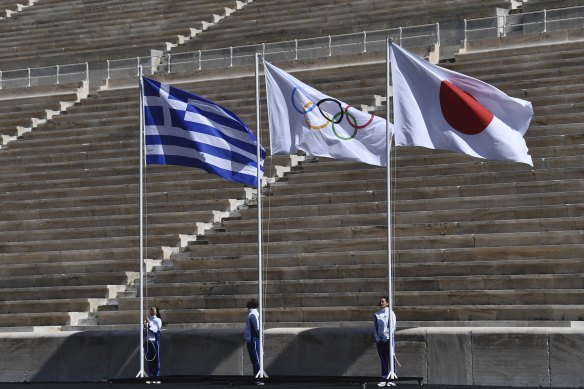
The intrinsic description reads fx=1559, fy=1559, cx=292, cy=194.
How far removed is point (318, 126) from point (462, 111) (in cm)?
209

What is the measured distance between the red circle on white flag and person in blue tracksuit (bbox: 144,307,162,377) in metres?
5.35

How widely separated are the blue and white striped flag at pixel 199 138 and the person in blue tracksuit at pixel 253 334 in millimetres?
1839

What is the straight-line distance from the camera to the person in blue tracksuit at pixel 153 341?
22.5 m

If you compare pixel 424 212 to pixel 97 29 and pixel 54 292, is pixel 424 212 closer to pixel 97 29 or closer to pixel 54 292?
pixel 54 292

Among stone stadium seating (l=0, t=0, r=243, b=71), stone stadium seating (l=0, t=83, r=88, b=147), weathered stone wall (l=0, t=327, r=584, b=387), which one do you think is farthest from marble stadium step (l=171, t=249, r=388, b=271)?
stone stadium seating (l=0, t=0, r=243, b=71)

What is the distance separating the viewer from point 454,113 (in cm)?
2025

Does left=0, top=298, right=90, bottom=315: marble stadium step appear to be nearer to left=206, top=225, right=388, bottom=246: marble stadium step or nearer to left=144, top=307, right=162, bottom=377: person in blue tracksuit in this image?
left=206, top=225, right=388, bottom=246: marble stadium step

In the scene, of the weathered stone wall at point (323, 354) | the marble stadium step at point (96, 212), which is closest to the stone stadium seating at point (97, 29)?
the marble stadium step at point (96, 212)

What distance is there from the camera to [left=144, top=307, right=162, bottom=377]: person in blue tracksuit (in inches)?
887

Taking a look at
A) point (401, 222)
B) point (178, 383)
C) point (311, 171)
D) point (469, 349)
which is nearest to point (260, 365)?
point (178, 383)

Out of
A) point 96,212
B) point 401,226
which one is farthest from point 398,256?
point 96,212

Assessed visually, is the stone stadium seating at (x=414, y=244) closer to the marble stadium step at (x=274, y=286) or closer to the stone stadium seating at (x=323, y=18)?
the marble stadium step at (x=274, y=286)

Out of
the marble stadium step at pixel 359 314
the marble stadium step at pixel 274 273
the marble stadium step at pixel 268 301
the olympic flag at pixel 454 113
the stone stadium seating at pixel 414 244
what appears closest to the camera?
the olympic flag at pixel 454 113

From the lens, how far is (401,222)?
2494cm
